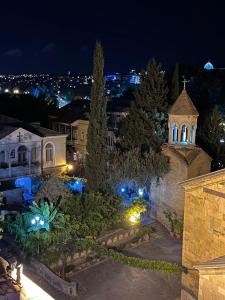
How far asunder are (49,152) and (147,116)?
823 cm

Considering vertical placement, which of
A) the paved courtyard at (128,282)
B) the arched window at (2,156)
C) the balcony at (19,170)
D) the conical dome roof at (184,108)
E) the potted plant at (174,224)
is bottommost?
the paved courtyard at (128,282)

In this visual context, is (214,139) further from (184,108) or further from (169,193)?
(169,193)

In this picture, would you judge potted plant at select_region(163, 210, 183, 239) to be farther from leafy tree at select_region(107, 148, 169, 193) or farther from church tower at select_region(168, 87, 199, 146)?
church tower at select_region(168, 87, 199, 146)

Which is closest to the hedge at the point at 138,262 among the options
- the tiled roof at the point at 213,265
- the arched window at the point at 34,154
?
the tiled roof at the point at 213,265

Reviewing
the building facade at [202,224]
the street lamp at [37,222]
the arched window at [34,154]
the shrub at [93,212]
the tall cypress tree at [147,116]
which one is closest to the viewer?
the building facade at [202,224]

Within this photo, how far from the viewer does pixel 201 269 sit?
12758 millimetres

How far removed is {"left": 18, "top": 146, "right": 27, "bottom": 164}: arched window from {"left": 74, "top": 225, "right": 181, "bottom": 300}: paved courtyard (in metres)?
12.4

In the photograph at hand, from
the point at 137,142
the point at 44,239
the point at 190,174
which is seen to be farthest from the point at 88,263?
the point at 137,142

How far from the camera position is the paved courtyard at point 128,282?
17.7m

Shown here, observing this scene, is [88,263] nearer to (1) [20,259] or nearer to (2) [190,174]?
(1) [20,259]

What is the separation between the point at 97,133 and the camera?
84.6 feet

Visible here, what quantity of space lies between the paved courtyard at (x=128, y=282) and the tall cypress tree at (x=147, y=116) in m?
10.8

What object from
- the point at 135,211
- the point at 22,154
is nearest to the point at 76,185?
the point at 22,154

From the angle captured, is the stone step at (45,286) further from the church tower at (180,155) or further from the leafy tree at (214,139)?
the leafy tree at (214,139)
